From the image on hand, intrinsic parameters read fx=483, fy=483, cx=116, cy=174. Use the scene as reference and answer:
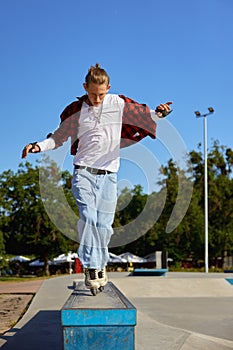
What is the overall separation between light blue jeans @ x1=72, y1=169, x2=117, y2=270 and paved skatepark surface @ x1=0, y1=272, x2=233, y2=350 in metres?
0.52

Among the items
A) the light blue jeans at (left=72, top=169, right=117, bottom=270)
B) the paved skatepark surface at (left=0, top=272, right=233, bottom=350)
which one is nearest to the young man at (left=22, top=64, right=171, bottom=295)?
the light blue jeans at (left=72, top=169, right=117, bottom=270)

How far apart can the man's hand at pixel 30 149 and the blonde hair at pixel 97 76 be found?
0.83 metres

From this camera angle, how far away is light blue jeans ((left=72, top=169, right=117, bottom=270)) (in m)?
4.82

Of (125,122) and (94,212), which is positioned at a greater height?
(125,122)

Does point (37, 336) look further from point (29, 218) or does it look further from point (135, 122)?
point (29, 218)

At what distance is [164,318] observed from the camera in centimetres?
948

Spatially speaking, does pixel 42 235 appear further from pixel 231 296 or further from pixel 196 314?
pixel 196 314

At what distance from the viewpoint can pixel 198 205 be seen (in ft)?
171

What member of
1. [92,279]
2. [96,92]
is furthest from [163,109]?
[92,279]

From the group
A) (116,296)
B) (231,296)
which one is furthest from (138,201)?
(116,296)

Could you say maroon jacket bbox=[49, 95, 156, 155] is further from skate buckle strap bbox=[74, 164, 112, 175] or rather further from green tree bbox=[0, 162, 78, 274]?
green tree bbox=[0, 162, 78, 274]

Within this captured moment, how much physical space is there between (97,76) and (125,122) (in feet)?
2.09

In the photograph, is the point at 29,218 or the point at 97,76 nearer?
the point at 97,76

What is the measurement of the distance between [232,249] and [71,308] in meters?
47.5
